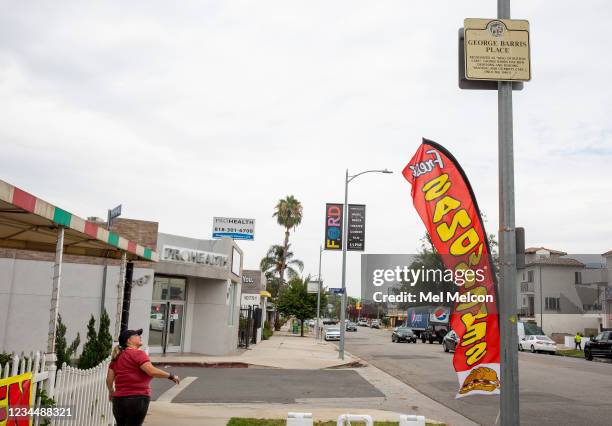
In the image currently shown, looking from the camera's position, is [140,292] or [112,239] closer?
[112,239]

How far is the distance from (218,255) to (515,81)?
63.9 feet

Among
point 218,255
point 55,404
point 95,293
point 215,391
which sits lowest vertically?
point 215,391

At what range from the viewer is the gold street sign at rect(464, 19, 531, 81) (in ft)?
21.3

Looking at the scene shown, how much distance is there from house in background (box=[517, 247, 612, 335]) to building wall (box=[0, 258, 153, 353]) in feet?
168

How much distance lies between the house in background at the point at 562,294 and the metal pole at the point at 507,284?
191ft

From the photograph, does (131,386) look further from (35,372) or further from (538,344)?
(538,344)

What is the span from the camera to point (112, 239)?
348 inches

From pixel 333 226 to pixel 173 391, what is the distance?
14.5 meters

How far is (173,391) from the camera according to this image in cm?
1406

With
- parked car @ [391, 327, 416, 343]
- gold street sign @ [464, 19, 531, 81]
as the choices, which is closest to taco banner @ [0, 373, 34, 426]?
gold street sign @ [464, 19, 531, 81]

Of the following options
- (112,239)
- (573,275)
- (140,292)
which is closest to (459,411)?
(112,239)

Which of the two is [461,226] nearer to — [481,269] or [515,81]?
[481,269]

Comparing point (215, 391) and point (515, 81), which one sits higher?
point (515, 81)

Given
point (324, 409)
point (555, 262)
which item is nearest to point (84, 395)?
point (324, 409)
